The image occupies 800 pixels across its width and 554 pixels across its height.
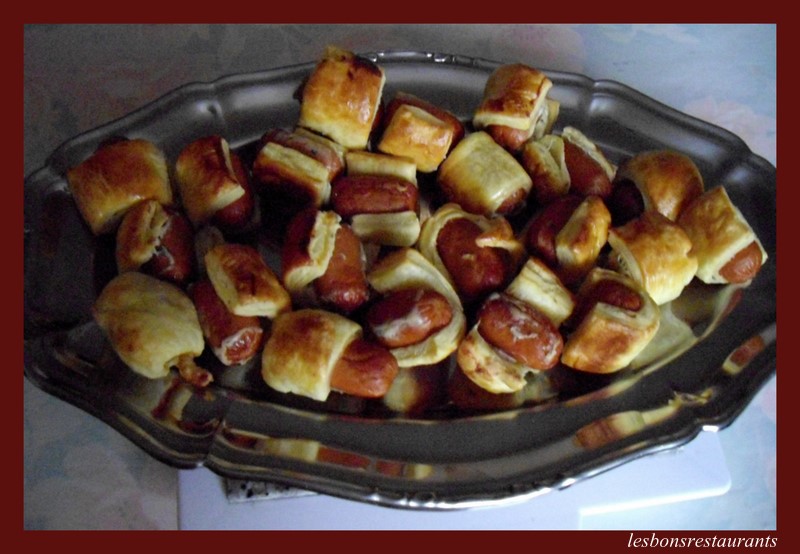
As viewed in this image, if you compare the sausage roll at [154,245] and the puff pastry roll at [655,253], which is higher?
the puff pastry roll at [655,253]

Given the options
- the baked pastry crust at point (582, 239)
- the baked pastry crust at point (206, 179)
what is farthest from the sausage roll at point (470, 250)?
the baked pastry crust at point (206, 179)

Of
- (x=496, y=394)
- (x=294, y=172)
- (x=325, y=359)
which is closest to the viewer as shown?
(x=325, y=359)

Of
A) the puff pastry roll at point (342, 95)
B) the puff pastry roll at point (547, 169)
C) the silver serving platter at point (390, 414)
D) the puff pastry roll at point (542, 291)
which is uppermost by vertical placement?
the puff pastry roll at point (342, 95)

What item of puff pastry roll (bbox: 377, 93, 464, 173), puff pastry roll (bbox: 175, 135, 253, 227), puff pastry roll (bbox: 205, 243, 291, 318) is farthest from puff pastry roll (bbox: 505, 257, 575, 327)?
puff pastry roll (bbox: 175, 135, 253, 227)

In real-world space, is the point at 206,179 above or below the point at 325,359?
above

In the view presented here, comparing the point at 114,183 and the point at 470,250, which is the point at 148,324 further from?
the point at 470,250

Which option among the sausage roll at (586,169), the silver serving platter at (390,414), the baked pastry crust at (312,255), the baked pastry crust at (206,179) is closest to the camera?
the silver serving platter at (390,414)

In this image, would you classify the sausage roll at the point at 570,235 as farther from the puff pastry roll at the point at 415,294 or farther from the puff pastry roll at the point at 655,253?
the puff pastry roll at the point at 415,294

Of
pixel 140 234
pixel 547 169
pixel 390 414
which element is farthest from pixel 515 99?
pixel 140 234
